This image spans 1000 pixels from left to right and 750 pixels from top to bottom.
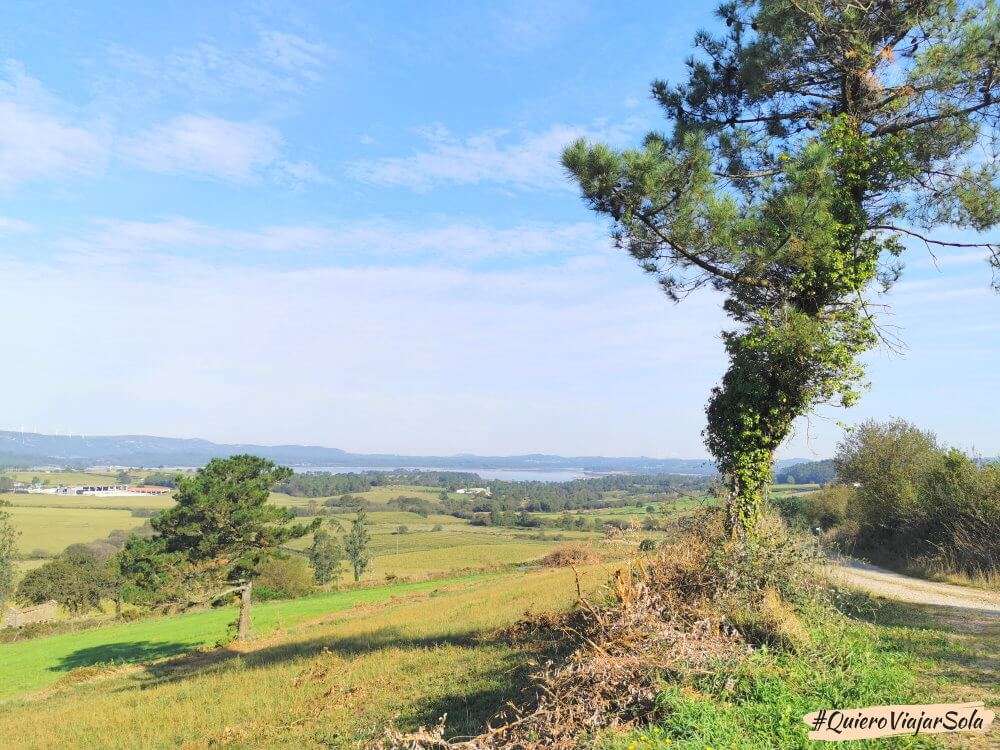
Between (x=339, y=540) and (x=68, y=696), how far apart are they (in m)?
58.4

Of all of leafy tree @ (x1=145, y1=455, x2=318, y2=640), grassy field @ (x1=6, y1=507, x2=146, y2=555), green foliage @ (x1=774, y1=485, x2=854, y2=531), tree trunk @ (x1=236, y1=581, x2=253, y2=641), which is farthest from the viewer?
grassy field @ (x1=6, y1=507, x2=146, y2=555)

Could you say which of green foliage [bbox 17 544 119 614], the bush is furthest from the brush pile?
green foliage [bbox 17 544 119 614]

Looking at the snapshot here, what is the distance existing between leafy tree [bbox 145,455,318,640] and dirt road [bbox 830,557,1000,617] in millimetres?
24630

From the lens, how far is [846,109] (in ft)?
32.5

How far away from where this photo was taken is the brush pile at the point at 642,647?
5727mm

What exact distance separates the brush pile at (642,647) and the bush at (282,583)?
48784 millimetres

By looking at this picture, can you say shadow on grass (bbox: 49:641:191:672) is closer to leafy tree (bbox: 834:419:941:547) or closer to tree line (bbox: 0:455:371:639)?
tree line (bbox: 0:455:371:639)

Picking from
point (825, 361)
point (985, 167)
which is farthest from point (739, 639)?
point (985, 167)

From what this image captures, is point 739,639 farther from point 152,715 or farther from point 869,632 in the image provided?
point 152,715

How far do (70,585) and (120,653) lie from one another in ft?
97.8

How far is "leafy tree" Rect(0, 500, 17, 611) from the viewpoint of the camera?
52.7 metres

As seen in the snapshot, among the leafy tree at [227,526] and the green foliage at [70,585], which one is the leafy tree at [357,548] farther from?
the leafy tree at [227,526]

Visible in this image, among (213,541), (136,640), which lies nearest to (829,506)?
(213,541)

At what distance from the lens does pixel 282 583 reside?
177ft
